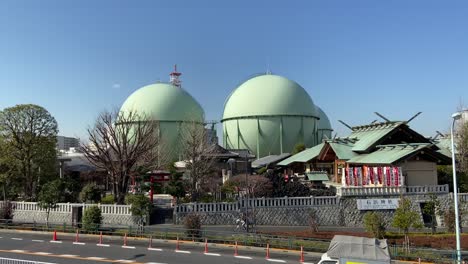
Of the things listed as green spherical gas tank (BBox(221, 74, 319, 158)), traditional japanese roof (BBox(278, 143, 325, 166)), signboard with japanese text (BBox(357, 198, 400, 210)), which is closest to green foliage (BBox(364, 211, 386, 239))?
signboard with japanese text (BBox(357, 198, 400, 210))

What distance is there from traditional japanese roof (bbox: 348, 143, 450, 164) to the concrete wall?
100cm

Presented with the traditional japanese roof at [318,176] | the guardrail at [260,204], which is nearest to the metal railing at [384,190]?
the guardrail at [260,204]

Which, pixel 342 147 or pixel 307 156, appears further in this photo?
pixel 307 156

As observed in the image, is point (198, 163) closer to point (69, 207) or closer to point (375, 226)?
point (69, 207)

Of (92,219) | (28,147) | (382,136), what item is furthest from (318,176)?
(28,147)

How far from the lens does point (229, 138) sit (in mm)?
74625

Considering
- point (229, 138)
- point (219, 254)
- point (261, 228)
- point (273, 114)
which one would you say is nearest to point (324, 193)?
point (261, 228)

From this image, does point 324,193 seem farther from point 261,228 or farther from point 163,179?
point 163,179

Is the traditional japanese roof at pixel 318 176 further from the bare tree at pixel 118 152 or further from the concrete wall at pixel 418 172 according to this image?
the bare tree at pixel 118 152

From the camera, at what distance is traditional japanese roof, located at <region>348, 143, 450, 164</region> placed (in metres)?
34.7

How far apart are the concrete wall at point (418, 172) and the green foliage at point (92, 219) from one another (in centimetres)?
2498

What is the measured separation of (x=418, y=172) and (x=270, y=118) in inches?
1403

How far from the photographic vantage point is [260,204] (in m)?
32.0

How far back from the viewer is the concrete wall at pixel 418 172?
118ft
